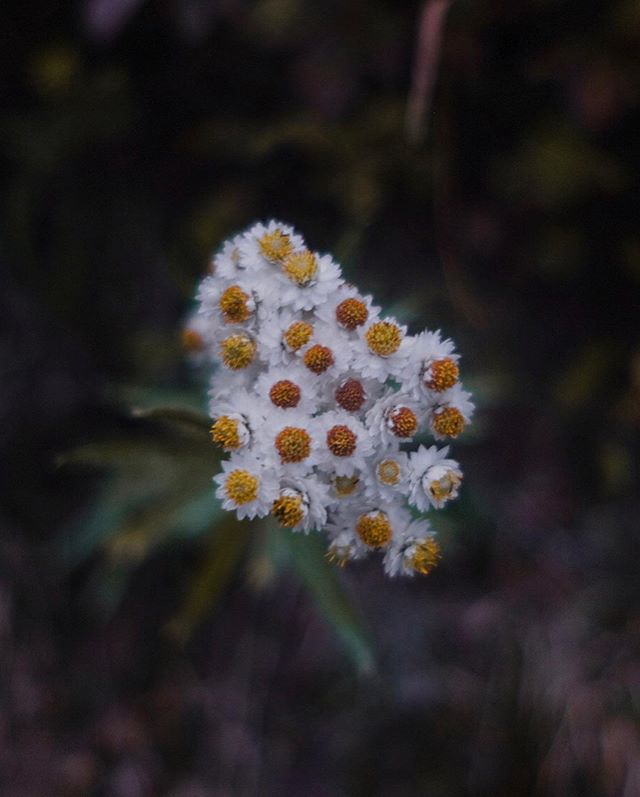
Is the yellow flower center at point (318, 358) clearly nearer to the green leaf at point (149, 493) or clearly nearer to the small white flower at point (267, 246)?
the small white flower at point (267, 246)

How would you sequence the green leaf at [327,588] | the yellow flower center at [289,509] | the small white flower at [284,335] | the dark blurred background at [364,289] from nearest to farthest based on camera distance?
the yellow flower center at [289,509] → the small white flower at [284,335] → the green leaf at [327,588] → the dark blurred background at [364,289]

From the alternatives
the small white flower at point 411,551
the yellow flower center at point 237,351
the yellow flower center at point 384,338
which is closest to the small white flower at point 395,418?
the yellow flower center at point 384,338

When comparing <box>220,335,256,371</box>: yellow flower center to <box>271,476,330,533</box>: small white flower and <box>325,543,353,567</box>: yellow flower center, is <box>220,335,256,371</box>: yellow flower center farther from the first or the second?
<box>325,543,353,567</box>: yellow flower center

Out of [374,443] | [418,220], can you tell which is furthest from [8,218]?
[374,443]

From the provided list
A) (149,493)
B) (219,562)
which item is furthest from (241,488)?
(149,493)

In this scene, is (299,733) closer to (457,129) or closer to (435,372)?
(435,372)

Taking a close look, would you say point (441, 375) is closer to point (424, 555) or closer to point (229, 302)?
point (424, 555)
